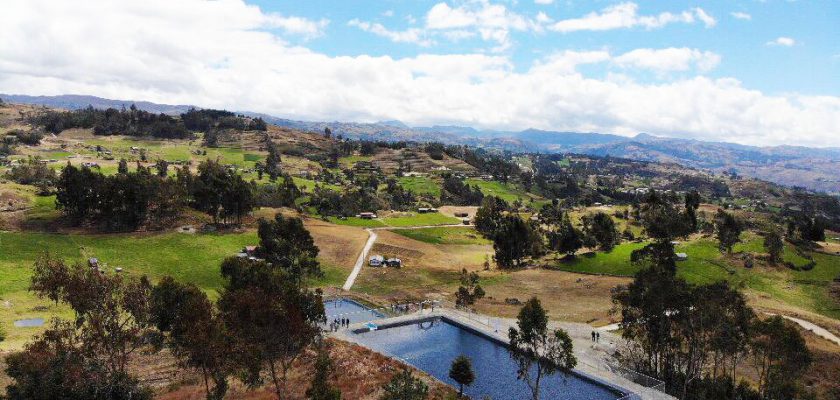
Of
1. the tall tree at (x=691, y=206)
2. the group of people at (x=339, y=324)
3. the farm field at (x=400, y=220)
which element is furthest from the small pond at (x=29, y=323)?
the tall tree at (x=691, y=206)

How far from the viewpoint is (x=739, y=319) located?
4034cm

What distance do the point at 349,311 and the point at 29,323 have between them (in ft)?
108

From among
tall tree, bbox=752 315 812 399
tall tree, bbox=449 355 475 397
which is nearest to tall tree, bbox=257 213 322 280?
tall tree, bbox=449 355 475 397

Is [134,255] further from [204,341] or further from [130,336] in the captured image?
[204,341]

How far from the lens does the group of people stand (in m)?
55.0

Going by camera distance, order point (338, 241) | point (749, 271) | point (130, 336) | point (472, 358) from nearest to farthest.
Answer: point (130, 336), point (472, 358), point (749, 271), point (338, 241)

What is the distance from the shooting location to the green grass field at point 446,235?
115 meters

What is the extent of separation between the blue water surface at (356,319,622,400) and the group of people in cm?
233

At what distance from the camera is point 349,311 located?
64312 millimetres

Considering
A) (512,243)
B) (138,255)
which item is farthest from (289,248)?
(512,243)

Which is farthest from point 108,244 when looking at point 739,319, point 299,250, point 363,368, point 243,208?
point 739,319

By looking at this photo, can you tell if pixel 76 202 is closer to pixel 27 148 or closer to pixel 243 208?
pixel 243 208

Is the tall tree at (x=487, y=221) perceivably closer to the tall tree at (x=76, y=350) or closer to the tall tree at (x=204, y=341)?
the tall tree at (x=204, y=341)

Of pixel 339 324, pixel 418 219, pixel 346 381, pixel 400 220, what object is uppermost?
pixel 346 381
